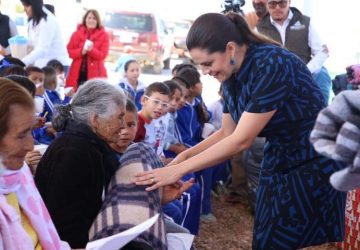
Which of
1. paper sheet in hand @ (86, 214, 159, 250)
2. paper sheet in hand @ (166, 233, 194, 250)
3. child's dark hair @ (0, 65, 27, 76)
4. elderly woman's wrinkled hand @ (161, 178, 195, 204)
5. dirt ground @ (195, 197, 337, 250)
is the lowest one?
dirt ground @ (195, 197, 337, 250)

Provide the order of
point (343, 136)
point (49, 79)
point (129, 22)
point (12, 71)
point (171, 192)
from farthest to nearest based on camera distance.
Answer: point (129, 22), point (49, 79), point (12, 71), point (171, 192), point (343, 136)

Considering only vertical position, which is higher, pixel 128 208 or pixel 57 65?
pixel 128 208

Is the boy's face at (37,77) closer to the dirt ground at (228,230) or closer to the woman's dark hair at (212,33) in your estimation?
the dirt ground at (228,230)

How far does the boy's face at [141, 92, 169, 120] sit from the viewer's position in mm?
4070

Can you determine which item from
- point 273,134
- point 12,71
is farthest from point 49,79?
point 273,134

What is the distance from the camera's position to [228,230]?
4.72 meters

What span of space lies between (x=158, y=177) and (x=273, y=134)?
0.55 metres

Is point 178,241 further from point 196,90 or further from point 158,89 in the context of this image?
point 196,90

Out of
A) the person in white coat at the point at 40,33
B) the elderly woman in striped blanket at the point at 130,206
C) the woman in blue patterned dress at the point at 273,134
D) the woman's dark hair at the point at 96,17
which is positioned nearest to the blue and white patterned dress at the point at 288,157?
the woman in blue patterned dress at the point at 273,134

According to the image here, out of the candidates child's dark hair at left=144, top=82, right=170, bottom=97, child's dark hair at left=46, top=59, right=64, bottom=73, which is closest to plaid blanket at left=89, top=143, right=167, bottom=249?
child's dark hair at left=144, top=82, right=170, bottom=97

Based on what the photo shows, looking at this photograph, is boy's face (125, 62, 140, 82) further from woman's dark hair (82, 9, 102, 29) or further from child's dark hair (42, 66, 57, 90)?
woman's dark hair (82, 9, 102, 29)

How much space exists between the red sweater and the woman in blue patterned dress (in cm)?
464

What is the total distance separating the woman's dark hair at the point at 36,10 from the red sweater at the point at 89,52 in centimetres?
85

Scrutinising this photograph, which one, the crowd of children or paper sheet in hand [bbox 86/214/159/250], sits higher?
paper sheet in hand [bbox 86/214/159/250]
